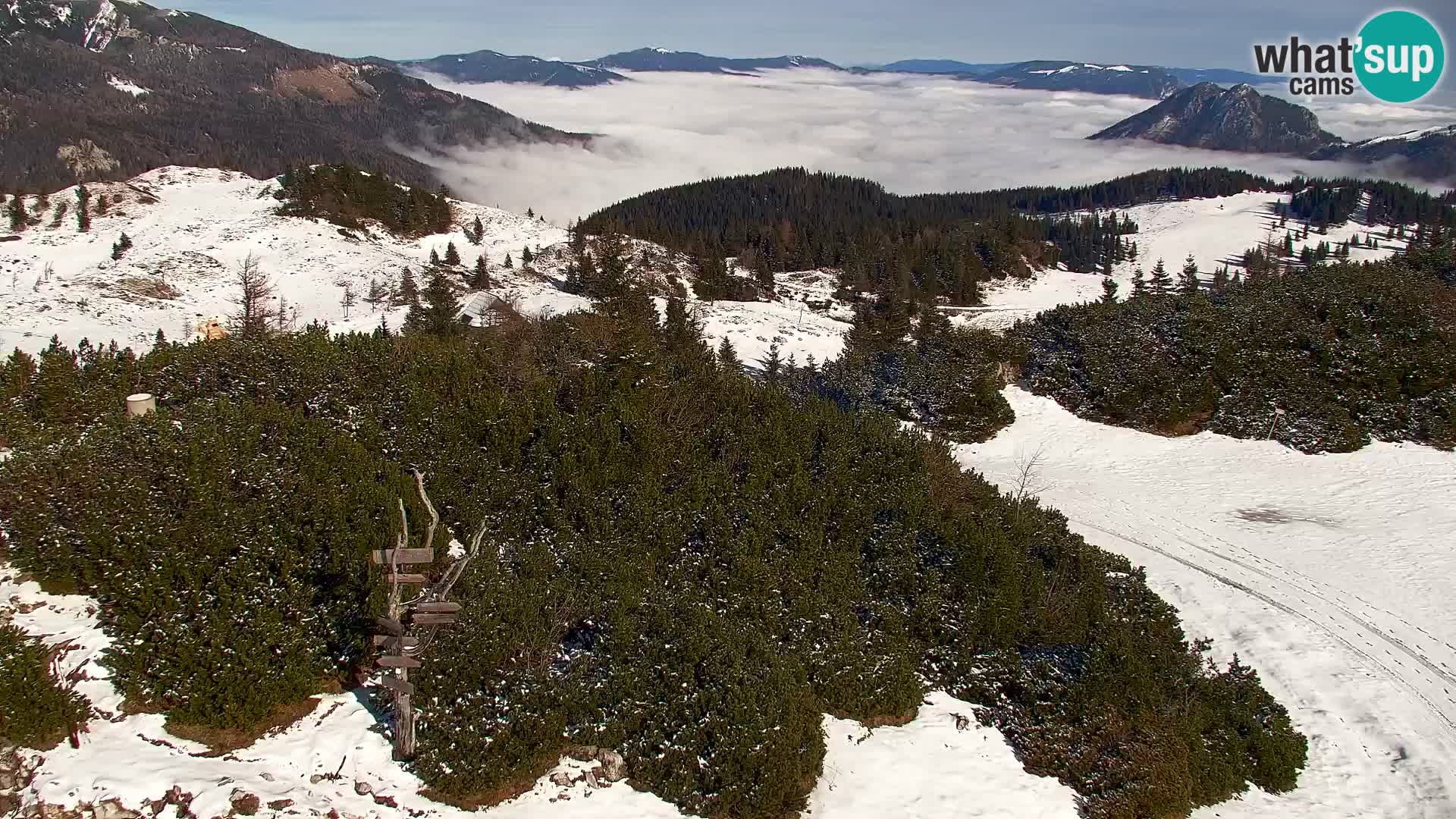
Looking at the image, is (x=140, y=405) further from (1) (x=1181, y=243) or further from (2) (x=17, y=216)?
(1) (x=1181, y=243)

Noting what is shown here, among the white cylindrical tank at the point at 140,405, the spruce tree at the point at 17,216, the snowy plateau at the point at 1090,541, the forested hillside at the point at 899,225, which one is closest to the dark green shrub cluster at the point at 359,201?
the snowy plateau at the point at 1090,541

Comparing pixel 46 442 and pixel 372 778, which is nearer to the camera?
pixel 372 778

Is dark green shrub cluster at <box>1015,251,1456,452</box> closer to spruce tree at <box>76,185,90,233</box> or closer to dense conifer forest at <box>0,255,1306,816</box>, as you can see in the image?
dense conifer forest at <box>0,255,1306,816</box>

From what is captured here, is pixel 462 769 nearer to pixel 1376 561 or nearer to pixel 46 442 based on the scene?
pixel 46 442

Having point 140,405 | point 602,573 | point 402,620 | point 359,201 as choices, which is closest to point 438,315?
point 140,405

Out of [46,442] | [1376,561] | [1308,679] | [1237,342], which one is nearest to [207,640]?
[46,442]

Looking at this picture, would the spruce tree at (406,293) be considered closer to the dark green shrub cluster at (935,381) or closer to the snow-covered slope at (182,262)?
the snow-covered slope at (182,262)
